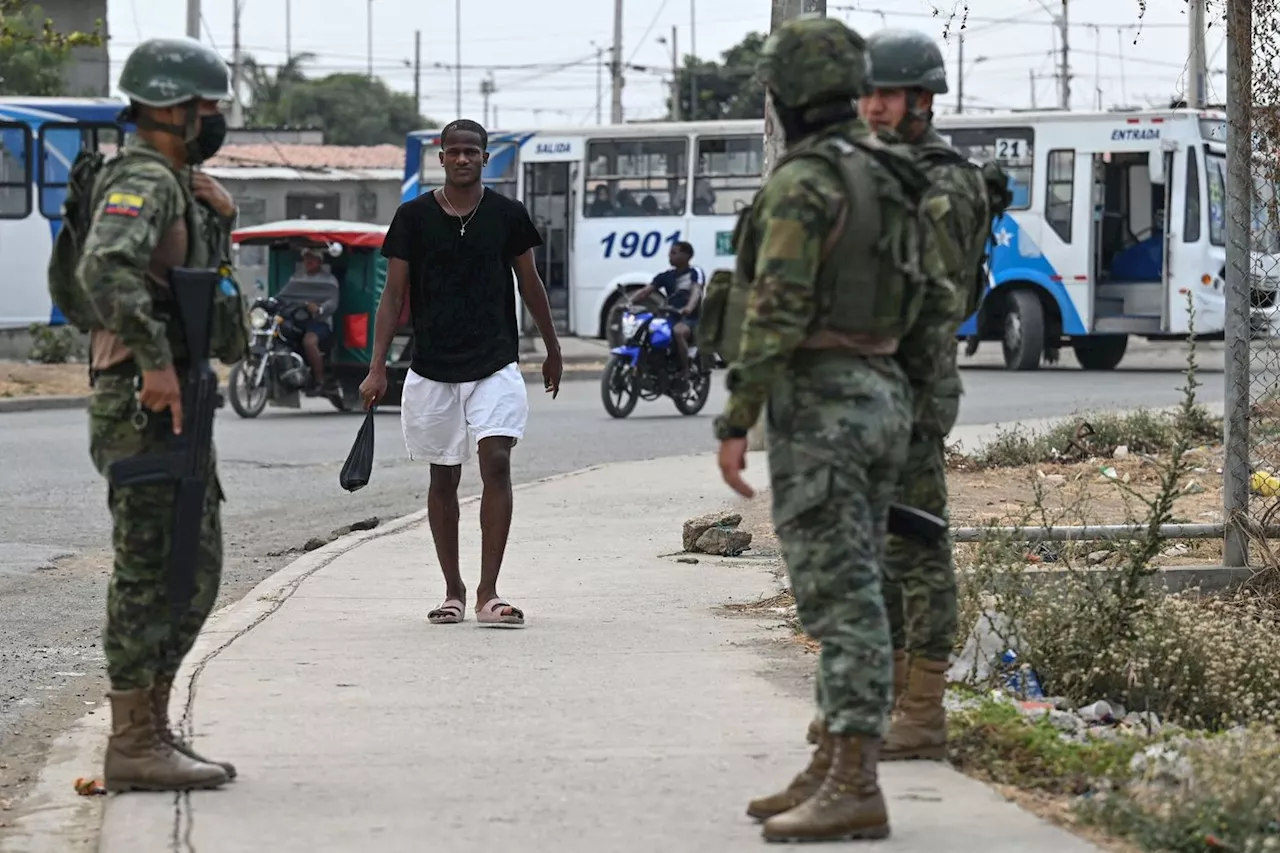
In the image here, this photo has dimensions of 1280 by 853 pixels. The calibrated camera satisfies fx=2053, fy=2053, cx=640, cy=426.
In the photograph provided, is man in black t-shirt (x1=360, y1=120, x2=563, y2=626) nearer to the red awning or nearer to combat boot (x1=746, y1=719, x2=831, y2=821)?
combat boot (x1=746, y1=719, x2=831, y2=821)

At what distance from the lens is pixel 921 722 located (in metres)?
5.17

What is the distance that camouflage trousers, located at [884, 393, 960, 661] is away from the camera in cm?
522

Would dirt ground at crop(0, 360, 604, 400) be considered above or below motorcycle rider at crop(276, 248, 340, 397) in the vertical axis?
below

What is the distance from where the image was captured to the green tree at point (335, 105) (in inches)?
3477

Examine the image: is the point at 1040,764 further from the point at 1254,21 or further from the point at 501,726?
the point at 1254,21

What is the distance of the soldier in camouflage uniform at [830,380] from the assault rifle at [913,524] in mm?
567

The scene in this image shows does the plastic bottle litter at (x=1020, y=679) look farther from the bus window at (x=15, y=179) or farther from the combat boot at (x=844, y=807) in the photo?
the bus window at (x=15, y=179)

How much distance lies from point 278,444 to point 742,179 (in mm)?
13140

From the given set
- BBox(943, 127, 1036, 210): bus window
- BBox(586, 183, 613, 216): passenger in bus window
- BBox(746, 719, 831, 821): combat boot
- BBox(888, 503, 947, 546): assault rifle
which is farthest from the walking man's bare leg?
BBox(586, 183, 613, 216): passenger in bus window

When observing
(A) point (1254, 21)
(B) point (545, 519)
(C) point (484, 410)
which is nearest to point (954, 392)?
(C) point (484, 410)

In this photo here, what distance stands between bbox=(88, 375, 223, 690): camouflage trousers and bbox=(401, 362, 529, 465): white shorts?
8.59 feet

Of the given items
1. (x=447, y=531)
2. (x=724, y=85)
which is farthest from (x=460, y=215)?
(x=724, y=85)

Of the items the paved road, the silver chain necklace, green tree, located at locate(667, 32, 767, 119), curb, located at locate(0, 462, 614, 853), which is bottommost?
the paved road

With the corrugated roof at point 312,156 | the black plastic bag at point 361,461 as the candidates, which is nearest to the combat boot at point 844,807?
the black plastic bag at point 361,461
